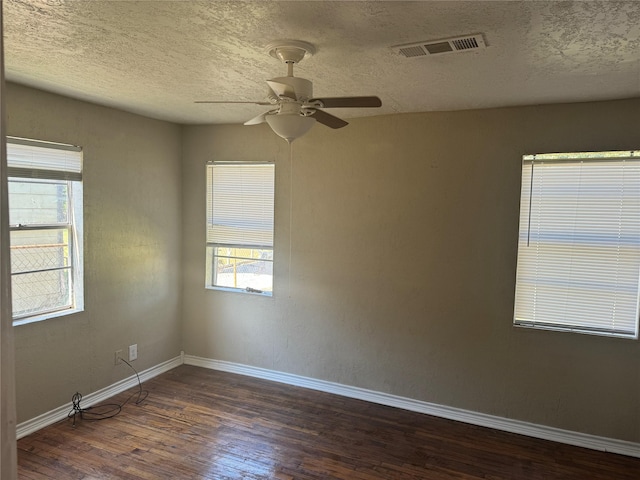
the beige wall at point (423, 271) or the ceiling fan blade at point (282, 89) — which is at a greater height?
the ceiling fan blade at point (282, 89)

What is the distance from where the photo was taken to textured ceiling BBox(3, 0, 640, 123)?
5.69ft

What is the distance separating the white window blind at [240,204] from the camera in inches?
166

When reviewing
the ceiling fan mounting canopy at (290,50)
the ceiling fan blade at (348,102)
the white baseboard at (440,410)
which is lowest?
the white baseboard at (440,410)

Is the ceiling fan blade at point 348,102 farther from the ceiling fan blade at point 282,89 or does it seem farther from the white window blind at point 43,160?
the white window blind at point 43,160

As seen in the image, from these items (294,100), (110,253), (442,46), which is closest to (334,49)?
(294,100)

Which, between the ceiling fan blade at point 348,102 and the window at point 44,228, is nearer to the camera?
the ceiling fan blade at point 348,102

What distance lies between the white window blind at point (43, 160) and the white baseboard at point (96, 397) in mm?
1826

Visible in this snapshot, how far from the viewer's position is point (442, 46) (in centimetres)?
206

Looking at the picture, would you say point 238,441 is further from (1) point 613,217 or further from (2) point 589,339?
(1) point 613,217

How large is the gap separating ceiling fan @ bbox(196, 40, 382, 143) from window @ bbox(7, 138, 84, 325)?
1953 mm

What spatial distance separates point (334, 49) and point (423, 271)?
2082mm

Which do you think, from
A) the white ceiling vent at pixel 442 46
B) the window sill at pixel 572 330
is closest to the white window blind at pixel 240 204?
the white ceiling vent at pixel 442 46

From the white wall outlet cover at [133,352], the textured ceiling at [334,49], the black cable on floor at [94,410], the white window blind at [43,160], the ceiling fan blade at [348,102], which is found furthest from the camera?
the white wall outlet cover at [133,352]

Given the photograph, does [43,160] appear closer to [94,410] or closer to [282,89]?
[94,410]
